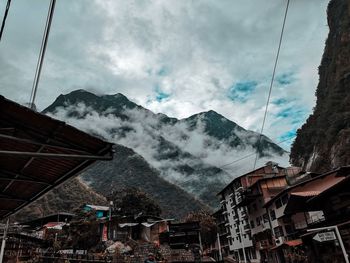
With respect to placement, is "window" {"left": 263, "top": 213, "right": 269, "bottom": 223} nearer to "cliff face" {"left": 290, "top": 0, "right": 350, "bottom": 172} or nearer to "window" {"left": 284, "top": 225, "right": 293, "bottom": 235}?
"window" {"left": 284, "top": 225, "right": 293, "bottom": 235}

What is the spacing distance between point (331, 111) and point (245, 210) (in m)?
25.5

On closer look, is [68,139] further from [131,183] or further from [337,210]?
[131,183]

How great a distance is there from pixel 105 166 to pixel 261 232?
13616cm

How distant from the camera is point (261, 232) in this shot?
44.8 meters

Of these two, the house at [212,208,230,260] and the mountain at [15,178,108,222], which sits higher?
the mountain at [15,178,108,222]

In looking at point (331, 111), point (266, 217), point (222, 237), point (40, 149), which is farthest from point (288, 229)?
point (40, 149)

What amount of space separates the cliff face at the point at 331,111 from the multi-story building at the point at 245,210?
7.92 meters

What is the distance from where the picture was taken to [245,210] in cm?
5247

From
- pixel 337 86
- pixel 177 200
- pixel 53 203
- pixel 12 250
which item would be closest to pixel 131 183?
pixel 177 200

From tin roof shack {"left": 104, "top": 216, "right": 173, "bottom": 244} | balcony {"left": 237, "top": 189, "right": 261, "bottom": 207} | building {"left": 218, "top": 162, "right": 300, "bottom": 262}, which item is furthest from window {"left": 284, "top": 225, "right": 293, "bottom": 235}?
tin roof shack {"left": 104, "top": 216, "right": 173, "bottom": 244}

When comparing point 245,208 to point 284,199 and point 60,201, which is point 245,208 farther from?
point 60,201

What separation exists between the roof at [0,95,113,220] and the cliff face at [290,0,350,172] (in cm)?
4500

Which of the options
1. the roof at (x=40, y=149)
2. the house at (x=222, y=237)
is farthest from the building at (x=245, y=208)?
the roof at (x=40, y=149)

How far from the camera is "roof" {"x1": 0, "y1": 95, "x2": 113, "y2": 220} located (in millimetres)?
4289
